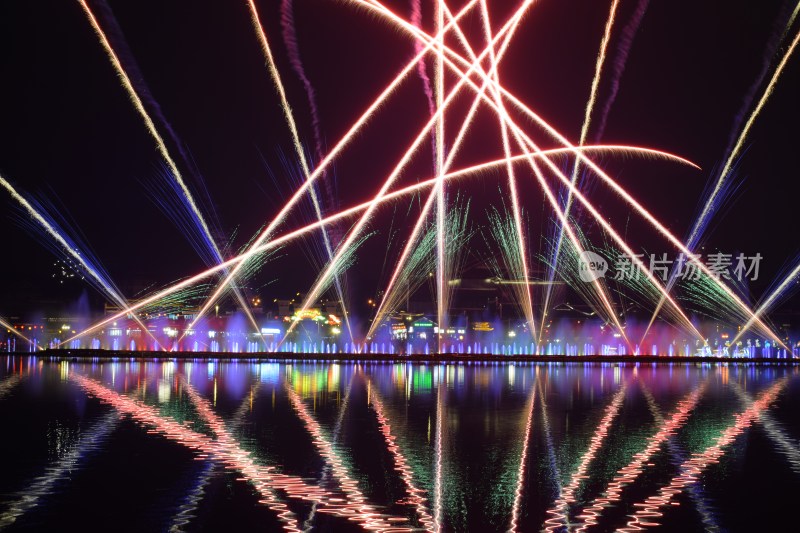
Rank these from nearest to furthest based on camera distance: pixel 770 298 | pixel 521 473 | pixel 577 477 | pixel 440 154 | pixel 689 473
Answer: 1. pixel 577 477
2. pixel 521 473
3. pixel 689 473
4. pixel 440 154
5. pixel 770 298

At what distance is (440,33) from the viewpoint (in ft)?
73.9

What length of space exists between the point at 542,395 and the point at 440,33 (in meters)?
9.76

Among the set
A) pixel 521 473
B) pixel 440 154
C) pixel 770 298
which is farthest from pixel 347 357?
pixel 770 298

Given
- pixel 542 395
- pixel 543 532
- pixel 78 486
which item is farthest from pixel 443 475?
pixel 542 395

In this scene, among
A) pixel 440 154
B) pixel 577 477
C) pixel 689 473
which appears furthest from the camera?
pixel 440 154

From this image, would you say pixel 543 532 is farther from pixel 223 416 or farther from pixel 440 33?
pixel 440 33

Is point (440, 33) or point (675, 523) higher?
point (440, 33)

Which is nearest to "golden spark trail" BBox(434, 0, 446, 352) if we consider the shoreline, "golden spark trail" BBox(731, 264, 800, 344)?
the shoreline

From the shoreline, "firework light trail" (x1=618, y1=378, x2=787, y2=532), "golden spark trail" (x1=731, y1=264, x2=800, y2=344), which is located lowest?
"firework light trail" (x1=618, y1=378, x2=787, y2=532)

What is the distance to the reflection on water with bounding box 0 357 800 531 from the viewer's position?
7453 mm

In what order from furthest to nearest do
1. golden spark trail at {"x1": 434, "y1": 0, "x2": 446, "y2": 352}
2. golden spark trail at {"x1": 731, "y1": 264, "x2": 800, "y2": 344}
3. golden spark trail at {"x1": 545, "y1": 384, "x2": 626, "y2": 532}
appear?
golden spark trail at {"x1": 731, "y1": 264, "x2": 800, "y2": 344} < golden spark trail at {"x1": 434, "y1": 0, "x2": 446, "y2": 352} < golden spark trail at {"x1": 545, "y1": 384, "x2": 626, "y2": 532}

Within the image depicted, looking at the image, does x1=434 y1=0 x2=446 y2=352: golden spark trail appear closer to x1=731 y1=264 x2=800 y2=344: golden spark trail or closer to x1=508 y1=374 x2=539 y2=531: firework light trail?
x1=508 y1=374 x2=539 y2=531: firework light trail

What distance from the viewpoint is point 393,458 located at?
1023cm

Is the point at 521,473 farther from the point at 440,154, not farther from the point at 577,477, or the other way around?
the point at 440,154
